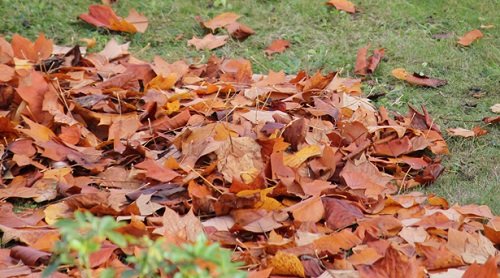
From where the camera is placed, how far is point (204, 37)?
5.24m

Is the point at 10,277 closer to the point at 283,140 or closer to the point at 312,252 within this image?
the point at 312,252

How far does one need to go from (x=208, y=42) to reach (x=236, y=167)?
200cm

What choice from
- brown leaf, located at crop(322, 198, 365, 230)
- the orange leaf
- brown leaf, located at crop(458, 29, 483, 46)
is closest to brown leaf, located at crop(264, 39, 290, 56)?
the orange leaf

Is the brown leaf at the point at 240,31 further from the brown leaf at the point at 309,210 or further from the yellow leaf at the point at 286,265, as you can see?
the yellow leaf at the point at 286,265

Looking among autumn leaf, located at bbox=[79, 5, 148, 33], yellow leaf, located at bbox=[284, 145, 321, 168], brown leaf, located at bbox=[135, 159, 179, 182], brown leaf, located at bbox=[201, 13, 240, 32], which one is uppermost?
brown leaf, located at bbox=[135, 159, 179, 182]

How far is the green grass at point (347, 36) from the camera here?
4723mm

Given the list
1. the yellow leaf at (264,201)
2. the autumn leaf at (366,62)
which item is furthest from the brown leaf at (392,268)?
the autumn leaf at (366,62)

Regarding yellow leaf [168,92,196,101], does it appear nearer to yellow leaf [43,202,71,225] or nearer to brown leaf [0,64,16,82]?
brown leaf [0,64,16,82]

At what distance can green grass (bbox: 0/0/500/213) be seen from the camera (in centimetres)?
472

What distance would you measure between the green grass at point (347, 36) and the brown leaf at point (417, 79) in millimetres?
39

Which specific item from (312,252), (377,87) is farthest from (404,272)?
(377,87)

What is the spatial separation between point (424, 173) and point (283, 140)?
697 millimetres

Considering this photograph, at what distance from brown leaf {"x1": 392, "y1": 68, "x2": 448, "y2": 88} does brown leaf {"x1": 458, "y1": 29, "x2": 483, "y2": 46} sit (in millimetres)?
583

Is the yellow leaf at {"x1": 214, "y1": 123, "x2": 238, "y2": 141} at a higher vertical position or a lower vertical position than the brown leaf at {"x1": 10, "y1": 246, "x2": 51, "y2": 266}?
lower
